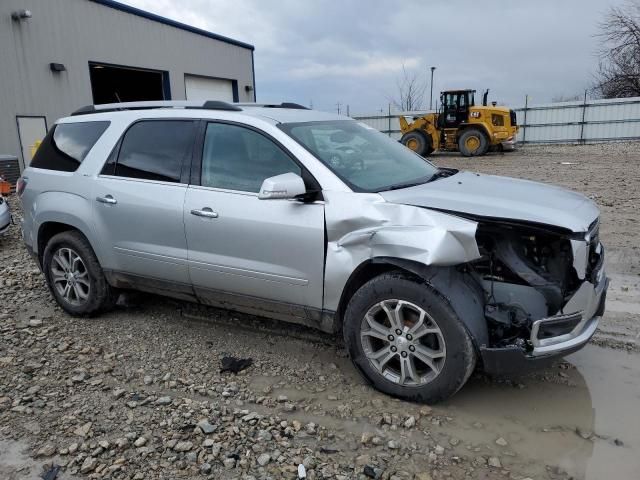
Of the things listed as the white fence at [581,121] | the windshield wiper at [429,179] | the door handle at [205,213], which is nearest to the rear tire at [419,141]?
the white fence at [581,121]

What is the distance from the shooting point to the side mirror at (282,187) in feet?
10.5

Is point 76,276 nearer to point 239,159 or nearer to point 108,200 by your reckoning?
point 108,200

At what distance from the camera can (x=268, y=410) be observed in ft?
10.6

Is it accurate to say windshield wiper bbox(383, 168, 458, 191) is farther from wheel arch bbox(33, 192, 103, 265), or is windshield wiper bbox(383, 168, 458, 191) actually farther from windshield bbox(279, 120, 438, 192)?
wheel arch bbox(33, 192, 103, 265)

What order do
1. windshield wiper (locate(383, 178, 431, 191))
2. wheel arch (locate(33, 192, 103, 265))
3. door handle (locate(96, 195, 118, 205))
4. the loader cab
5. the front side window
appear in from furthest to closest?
the loader cab, wheel arch (locate(33, 192, 103, 265)), door handle (locate(96, 195, 118, 205)), the front side window, windshield wiper (locate(383, 178, 431, 191))

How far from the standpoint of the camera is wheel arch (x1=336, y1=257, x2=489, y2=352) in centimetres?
295

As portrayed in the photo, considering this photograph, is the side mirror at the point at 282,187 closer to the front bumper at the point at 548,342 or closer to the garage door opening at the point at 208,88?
the front bumper at the point at 548,342

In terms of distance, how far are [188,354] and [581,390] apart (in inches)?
111

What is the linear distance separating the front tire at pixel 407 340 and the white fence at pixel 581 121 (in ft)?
78.1

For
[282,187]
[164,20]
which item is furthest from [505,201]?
[164,20]

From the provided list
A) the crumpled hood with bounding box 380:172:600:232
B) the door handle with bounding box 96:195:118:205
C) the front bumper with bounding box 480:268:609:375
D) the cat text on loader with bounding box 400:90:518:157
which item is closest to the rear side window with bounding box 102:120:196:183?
the door handle with bounding box 96:195:118:205

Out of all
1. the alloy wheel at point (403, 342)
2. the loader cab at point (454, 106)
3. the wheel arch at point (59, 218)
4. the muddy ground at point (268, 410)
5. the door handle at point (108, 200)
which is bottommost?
the muddy ground at point (268, 410)

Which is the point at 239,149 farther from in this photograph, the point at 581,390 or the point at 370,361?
the point at 581,390

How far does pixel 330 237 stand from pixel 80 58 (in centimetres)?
1503
